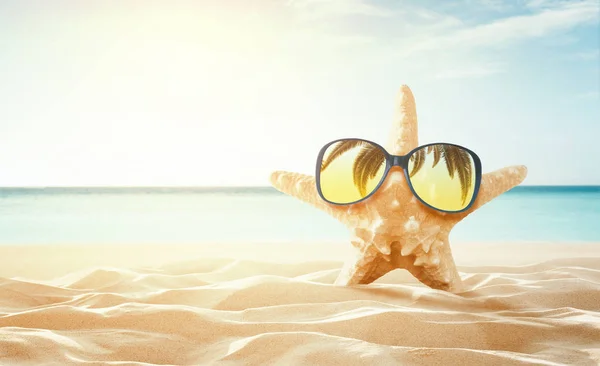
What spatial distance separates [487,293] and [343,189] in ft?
2.83

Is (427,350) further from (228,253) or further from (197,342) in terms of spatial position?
(228,253)

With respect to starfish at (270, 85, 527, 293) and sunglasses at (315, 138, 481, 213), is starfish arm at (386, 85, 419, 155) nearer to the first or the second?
starfish at (270, 85, 527, 293)

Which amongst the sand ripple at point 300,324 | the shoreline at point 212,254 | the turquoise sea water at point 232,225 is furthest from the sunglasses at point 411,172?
the turquoise sea water at point 232,225

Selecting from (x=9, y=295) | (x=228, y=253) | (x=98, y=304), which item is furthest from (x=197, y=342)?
(x=228, y=253)

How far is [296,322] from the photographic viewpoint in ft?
6.06

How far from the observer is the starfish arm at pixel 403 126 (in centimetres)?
248

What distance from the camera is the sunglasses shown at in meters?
2.38

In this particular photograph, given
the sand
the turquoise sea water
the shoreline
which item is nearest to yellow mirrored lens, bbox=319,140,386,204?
the sand

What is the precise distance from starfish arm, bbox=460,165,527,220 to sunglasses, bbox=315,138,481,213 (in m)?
0.06

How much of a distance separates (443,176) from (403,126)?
12.9 inches

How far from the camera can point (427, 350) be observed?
1515mm

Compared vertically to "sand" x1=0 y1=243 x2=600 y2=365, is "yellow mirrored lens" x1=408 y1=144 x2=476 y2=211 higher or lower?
higher

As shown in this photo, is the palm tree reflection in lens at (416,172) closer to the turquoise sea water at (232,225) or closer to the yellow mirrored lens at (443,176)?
the yellow mirrored lens at (443,176)

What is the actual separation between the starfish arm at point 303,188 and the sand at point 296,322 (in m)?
0.38
